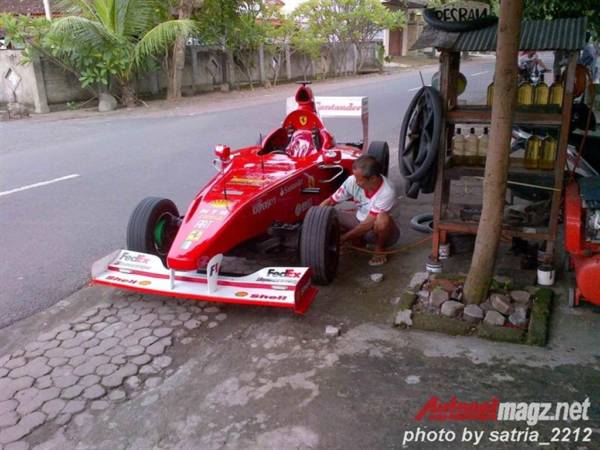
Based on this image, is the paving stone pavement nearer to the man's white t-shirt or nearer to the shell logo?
the shell logo

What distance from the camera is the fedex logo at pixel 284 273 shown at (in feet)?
14.0

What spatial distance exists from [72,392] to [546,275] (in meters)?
3.52

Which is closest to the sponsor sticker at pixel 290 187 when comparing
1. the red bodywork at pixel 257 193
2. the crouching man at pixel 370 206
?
the red bodywork at pixel 257 193

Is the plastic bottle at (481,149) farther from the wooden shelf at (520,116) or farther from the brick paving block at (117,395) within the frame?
the brick paving block at (117,395)

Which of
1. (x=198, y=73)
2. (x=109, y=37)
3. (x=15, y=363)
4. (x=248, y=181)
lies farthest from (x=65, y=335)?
(x=198, y=73)

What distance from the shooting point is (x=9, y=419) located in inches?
128

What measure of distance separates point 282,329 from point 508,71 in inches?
91.4

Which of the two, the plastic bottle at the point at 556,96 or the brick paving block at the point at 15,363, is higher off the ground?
the plastic bottle at the point at 556,96

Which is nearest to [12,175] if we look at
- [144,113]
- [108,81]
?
[144,113]

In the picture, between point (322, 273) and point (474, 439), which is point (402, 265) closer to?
point (322, 273)

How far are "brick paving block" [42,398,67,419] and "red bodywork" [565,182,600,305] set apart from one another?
11.2 ft

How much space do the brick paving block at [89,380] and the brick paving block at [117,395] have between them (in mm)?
174

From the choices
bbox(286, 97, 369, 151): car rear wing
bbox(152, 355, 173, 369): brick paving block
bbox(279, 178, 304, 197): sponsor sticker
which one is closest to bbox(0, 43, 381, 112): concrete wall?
bbox(286, 97, 369, 151): car rear wing

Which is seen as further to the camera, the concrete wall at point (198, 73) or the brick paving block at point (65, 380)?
the concrete wall at point (198, 73)
